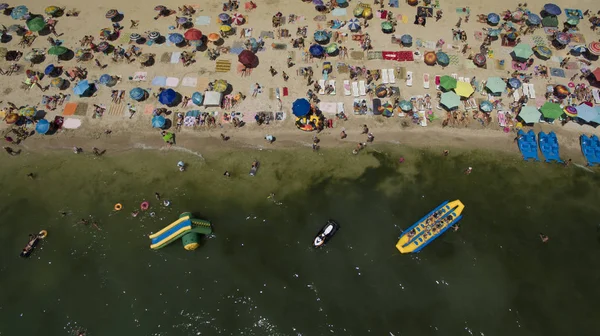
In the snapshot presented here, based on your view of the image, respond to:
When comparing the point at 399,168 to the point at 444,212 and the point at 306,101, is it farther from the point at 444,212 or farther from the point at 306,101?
the point at 306,101

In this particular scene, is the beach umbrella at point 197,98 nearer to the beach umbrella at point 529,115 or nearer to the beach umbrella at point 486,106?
the beach umbrella at point 486,106

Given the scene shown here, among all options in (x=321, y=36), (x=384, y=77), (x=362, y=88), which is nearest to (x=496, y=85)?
(x=384, y=77)

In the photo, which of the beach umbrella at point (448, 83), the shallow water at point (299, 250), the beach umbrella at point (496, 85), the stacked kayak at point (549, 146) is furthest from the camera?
the beach umbrella at point (496, 85)

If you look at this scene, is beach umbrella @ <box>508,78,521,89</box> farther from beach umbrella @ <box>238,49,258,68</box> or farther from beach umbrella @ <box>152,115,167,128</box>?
beach umbrella @ <box>152,115,167,128</box>

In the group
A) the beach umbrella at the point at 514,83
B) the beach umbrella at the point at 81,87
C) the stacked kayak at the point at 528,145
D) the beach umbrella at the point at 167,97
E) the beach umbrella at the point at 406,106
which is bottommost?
the stacked kayak at the point at 528,145

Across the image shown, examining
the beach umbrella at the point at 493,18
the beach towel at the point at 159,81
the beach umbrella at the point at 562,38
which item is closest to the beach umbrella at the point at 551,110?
the beach umbrella at the point at 562,38

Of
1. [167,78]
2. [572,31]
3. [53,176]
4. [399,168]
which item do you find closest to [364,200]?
[399,168]

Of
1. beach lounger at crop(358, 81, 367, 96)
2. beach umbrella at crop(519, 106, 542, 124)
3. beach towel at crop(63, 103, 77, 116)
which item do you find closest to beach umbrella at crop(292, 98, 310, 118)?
beach lounger at crop(358, 81, 367, 96)
